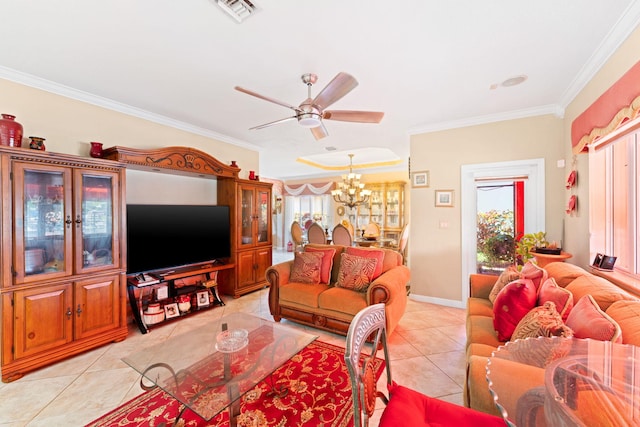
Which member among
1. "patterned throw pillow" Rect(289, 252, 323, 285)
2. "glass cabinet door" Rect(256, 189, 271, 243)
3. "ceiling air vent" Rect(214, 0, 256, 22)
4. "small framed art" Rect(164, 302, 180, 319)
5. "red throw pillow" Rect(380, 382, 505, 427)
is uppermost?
"ceiling air vent" Rect(214, 0, 256, 22)

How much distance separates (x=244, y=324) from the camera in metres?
2.30

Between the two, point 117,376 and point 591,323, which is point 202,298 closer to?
point 117,376

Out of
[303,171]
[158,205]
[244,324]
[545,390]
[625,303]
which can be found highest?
[303,171]

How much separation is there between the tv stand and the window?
448 cm

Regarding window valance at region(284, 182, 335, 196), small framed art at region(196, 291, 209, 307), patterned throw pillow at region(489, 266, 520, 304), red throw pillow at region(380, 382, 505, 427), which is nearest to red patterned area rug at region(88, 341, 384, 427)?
red throw pillow at region(380, 382, 505, 427)

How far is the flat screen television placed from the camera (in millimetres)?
3111

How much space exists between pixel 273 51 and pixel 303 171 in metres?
5.87

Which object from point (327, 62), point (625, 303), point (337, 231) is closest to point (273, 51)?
point (327, 62)

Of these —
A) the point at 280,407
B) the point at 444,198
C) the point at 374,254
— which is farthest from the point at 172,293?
the point at 444,198

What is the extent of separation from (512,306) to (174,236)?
3777mm

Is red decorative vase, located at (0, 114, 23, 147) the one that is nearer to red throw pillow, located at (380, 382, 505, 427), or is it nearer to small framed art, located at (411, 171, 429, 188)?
red throw pillow, located at (380, 382, 505, 427)

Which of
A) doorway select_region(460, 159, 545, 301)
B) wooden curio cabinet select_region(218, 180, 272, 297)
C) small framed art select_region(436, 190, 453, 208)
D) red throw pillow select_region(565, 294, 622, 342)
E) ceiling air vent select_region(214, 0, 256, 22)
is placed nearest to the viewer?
red throw pillow select_region(565, 294, 622, 342)

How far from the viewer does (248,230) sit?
4.47m

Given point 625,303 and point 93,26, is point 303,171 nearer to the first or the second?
point 93,26
